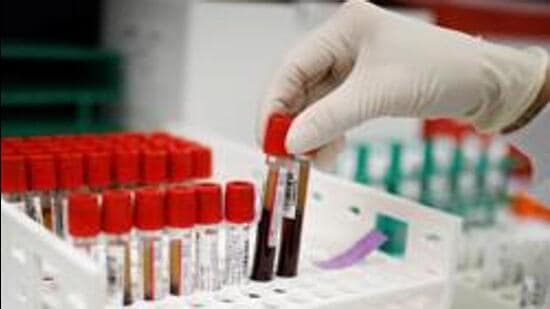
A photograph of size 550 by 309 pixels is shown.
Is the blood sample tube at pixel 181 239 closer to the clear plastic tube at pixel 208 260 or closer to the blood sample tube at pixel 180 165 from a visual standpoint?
the clear plastic tube at pixel 208 260

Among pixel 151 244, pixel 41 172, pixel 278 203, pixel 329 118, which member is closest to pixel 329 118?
pixel 329 118

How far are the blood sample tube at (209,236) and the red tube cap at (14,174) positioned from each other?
0.20m

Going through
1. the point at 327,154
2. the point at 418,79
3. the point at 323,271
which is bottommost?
the point at 323,271

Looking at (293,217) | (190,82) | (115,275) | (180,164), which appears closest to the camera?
(115,275)

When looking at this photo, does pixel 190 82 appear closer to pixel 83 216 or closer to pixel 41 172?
pixel 41 172

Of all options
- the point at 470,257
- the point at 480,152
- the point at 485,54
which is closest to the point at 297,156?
the point at 485,54

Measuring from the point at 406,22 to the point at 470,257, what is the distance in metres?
0.54

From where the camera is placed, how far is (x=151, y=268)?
28.0 inches

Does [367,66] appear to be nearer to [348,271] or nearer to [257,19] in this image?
[348,271]

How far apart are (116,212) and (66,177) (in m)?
0.16

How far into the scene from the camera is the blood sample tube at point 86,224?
2.24ft

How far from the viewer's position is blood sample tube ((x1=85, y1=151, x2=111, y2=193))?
2.78 feet

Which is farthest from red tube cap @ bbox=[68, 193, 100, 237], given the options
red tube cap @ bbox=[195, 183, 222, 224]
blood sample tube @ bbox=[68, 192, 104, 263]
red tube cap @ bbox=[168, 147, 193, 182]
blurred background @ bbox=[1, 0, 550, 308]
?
blurred background @ bbox=[1, 0, 550, 308]

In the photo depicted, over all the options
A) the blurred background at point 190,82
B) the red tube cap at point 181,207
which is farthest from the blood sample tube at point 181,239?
the blurred background at point 190,82
